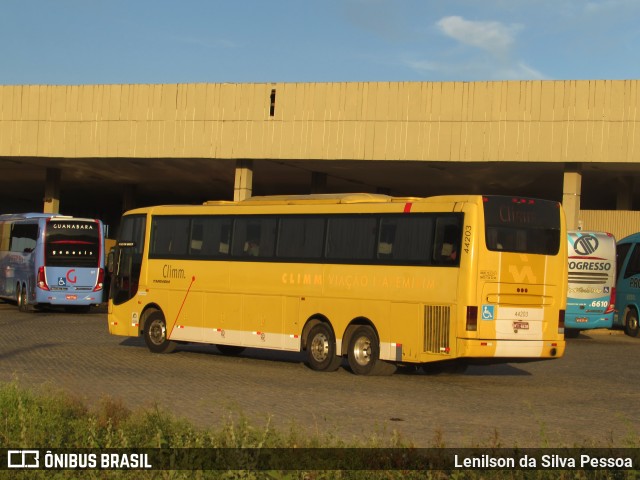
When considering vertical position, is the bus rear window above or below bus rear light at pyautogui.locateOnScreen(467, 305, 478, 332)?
above

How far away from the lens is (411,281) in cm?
1927

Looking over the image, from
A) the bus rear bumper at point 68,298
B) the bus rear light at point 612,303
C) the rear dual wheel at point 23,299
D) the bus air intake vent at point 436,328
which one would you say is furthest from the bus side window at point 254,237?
the rear dual wheel at point 23,299

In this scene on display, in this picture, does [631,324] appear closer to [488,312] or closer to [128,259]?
[128,259]

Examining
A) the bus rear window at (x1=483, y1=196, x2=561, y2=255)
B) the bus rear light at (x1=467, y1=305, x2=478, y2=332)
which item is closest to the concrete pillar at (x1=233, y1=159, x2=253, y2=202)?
the bus rear window at (x1=483, y1=196, x2=561, y2=255)

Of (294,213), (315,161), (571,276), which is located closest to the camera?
(294,213)

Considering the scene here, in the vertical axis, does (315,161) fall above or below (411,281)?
above

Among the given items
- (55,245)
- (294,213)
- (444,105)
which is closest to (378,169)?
(444,105)

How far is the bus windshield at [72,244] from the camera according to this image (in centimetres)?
3847

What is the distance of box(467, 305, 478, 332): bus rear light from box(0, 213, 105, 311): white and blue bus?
76.1ft

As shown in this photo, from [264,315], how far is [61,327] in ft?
36.9

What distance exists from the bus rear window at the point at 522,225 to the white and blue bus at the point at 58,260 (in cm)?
2257

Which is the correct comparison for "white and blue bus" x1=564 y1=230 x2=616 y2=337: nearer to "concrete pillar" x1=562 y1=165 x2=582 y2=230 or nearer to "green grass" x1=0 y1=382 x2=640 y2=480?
"concrete pillar" x1=562 y1=165 x2=582 y2=230

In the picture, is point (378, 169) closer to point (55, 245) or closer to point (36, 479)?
point (55, 245)

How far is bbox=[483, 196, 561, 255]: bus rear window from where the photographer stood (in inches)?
736
